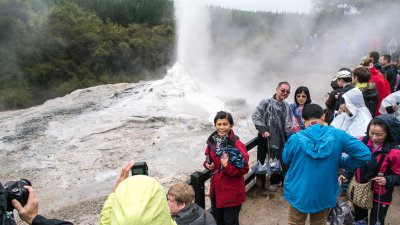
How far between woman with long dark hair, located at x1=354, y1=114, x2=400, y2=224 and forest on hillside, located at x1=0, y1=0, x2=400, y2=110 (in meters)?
11.3

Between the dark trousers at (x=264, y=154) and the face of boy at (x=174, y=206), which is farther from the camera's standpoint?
the dark trousers at (x=264, y=154)

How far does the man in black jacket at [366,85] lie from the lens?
8.59 feet

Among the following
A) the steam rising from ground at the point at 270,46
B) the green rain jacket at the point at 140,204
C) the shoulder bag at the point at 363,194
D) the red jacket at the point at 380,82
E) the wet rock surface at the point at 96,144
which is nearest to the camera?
the green rain jacket at the point at 140,204

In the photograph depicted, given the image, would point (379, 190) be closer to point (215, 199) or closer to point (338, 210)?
point (338, 210)

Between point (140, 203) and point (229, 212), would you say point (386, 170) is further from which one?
point (140, 203)

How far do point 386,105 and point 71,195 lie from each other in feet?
13.8

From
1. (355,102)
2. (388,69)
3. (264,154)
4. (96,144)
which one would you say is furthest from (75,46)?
(355,102)

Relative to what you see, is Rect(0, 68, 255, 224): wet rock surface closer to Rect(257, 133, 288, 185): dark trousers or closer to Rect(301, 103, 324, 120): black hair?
Rect(257, 133, 288, 185): dark trousers

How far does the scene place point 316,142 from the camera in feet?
5.39

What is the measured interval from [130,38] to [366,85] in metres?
22.3

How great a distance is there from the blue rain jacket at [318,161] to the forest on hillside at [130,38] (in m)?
11.7

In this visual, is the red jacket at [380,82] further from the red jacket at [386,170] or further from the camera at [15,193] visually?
the camera at [15,193]

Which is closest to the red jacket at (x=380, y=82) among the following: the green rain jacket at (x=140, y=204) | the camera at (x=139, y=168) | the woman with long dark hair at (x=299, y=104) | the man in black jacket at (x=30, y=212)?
the woman with long dark hair at (x=299, y=104)

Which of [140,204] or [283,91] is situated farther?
[283,91]
